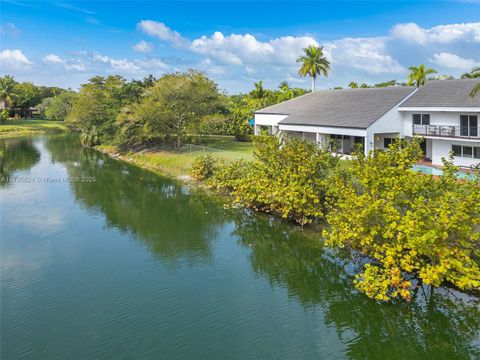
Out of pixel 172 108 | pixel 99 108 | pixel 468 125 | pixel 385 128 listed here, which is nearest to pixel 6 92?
pixel 99 108

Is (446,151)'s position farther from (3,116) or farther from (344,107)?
(3,116)

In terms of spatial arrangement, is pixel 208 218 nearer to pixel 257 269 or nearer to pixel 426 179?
pixel 257 269

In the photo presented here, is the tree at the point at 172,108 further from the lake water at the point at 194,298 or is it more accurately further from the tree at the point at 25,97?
the tree at the point at 25,97

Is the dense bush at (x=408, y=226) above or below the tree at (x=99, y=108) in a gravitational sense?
below

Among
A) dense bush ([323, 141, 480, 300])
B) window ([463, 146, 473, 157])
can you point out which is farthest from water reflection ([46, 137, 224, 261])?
window ([463, 146, 473, 157])

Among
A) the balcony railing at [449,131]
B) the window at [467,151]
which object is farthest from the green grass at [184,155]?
the window at [467,151]

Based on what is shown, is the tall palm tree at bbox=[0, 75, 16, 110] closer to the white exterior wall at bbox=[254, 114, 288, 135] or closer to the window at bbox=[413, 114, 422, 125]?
the white exterior wall at bbox=[254, 114, 288, 135]

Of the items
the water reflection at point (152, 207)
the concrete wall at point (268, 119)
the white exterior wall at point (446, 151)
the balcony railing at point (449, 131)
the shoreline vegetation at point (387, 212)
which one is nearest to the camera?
the shoreline vegetation at point (387, 212)
